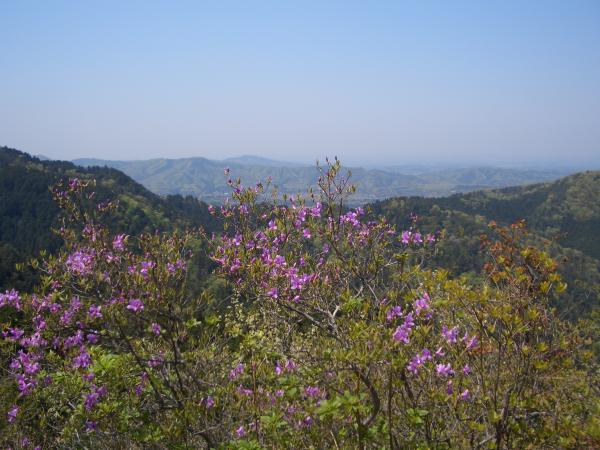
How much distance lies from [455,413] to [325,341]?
1439mm

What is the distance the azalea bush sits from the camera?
3.54 m

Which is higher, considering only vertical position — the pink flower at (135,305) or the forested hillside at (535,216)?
the pink flower at (135,305)

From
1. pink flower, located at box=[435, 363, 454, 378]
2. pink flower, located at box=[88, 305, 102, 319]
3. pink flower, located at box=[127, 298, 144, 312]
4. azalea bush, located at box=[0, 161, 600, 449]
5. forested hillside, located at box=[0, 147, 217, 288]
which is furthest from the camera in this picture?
forested hillside, located at box=[0, 147, 217, 288]

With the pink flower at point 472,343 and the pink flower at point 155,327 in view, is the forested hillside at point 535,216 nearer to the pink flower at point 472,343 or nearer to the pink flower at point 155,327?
the pink flower at point 472,343

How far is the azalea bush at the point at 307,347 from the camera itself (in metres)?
3.54

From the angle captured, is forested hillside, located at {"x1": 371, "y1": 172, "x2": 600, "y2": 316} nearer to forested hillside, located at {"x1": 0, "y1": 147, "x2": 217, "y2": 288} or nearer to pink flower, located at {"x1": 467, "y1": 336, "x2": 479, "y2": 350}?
forested hillside, located at {"x1": 0, "y1": 147, "x2": 217, "y2": 288}

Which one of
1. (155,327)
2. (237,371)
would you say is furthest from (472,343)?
(155,327)

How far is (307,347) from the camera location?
16.5 feet

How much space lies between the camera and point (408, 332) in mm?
3518

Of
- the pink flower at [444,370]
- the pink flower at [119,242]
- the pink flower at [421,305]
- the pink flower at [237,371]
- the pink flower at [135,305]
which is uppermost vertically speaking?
the pink flower at [119,242]

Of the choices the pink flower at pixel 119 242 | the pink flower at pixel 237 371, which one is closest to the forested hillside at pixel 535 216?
the pink flower at pixel 237 371

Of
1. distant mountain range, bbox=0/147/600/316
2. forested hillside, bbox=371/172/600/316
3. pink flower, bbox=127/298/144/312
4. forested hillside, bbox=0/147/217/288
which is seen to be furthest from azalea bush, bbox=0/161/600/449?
forested hillside, bbox=371/172/600/316

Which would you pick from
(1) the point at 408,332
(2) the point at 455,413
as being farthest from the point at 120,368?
(2) the point at 455,413

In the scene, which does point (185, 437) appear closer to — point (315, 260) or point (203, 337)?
point (203, 337)
